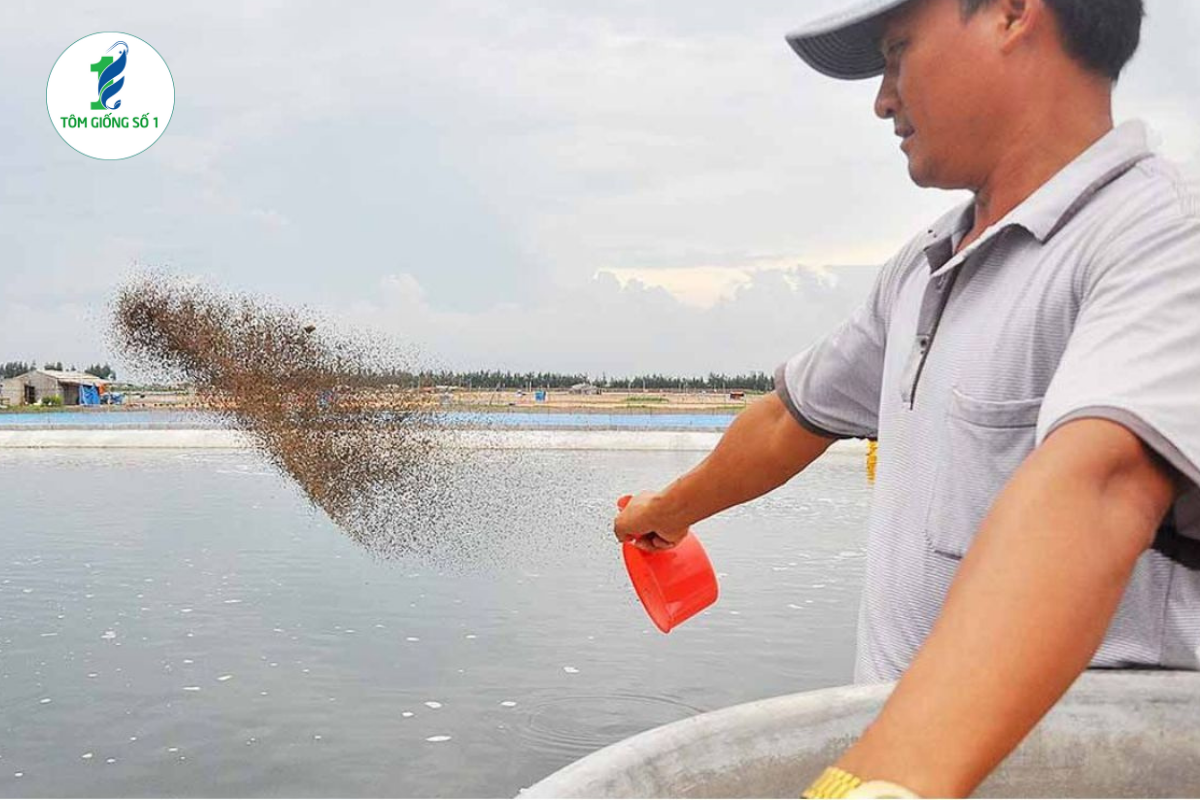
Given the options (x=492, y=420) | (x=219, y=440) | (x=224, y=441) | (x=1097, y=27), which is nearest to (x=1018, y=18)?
(x=1097, y=27)

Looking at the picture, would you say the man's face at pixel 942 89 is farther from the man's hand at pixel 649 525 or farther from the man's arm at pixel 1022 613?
the man's hand at pixel 649 525

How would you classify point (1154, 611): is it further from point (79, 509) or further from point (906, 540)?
point (79, 509)

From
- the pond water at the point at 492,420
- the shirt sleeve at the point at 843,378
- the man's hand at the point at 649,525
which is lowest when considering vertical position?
the pond water at the point at 492,420

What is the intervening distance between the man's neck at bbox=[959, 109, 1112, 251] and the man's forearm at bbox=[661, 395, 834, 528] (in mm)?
356

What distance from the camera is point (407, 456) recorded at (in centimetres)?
599

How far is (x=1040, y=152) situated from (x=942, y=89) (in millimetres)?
84

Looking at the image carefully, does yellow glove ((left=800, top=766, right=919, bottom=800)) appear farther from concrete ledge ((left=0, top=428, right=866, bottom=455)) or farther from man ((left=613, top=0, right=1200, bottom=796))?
concrete ledge ((left=0, top=428, right=866, bottom=455))

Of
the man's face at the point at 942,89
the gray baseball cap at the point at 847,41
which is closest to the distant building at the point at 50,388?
the gray baseball cap at the point at 847,41

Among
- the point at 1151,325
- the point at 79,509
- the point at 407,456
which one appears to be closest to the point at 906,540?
the point at 1151,325

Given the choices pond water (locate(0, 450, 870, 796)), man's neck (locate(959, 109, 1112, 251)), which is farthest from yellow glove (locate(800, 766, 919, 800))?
pond water (locate(0, 450, 870, 796))

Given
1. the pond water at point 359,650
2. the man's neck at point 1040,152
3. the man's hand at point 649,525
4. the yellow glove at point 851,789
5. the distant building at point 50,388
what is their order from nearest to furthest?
the yellow glove at point 851,789, the man's neck at point 1040,152, the man's hand at point 649,525, the pond water at point 359,650, the distant building at point 50,388

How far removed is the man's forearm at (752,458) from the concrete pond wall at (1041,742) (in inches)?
16.4

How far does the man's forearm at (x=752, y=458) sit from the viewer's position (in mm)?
1133

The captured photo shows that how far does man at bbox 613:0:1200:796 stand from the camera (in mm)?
479
